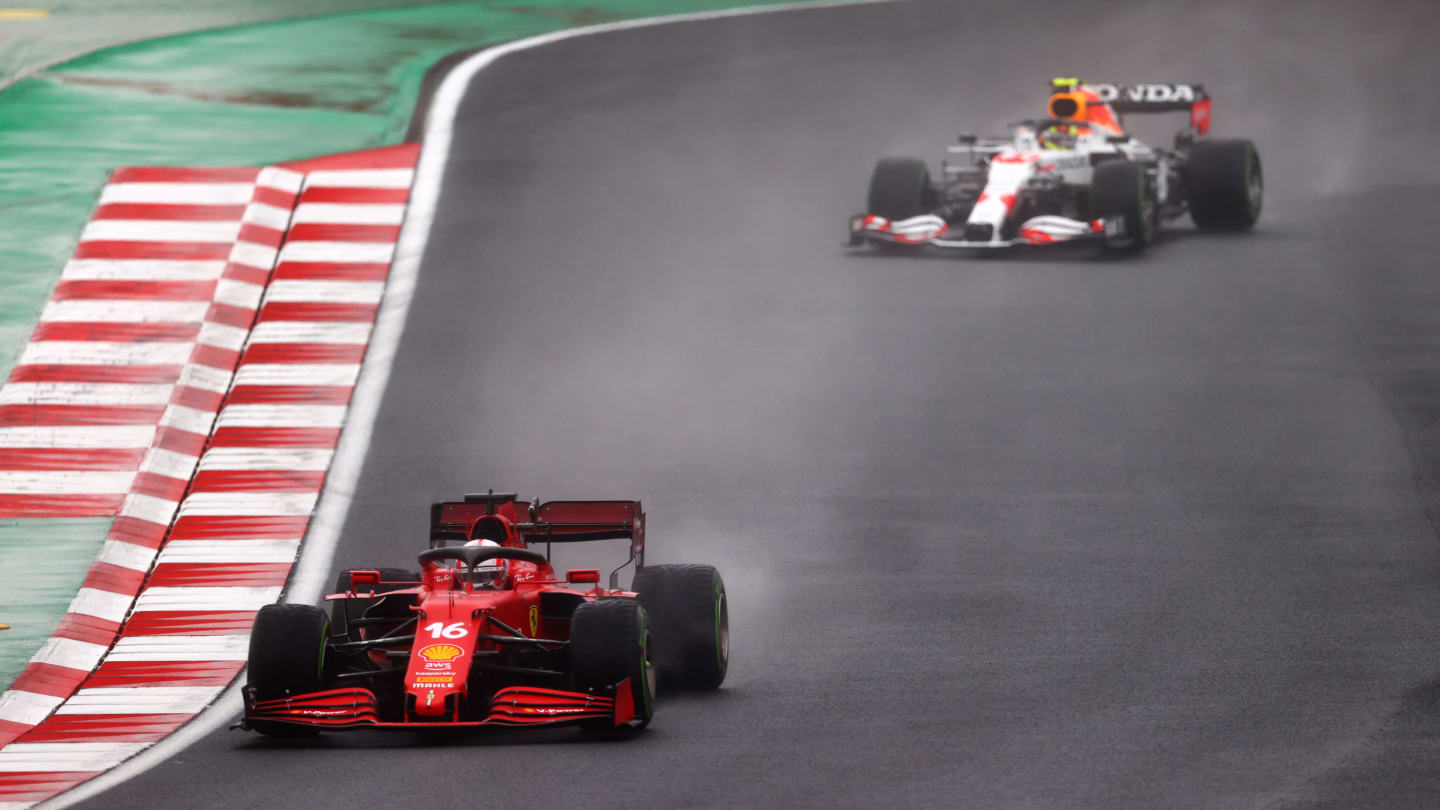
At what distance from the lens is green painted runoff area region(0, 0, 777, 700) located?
1691 centimetres

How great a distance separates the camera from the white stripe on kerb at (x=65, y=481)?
14.2 meters

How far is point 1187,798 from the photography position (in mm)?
8766

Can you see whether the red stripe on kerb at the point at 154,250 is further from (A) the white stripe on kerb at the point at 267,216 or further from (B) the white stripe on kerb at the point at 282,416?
(B) the white stripe on kerb at the point at 282,416

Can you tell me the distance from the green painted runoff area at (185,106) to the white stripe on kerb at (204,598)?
43cm

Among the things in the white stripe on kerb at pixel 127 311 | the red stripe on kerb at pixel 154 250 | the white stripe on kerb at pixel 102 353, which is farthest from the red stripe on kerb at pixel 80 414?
the red stripe on kerb at pixel 154 250

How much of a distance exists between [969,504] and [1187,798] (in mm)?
5441

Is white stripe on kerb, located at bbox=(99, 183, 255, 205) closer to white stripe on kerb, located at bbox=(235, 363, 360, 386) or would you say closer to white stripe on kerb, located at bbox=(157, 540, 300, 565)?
white stripe on kerb, located at bbox=(235, 363, 360, 386)

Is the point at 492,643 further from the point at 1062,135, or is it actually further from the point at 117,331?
the point at 1062,135

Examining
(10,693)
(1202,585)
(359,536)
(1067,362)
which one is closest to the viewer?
(10,693)

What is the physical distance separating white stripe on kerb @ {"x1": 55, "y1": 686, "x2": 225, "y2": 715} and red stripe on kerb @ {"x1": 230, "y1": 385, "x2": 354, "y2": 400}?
4438 millimetres

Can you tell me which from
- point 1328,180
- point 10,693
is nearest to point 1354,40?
point 1328,180

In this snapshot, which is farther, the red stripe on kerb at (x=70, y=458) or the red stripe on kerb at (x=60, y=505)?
the red stripe on kerb at (x=70, y=458)

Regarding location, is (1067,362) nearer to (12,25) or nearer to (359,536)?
(359,536)

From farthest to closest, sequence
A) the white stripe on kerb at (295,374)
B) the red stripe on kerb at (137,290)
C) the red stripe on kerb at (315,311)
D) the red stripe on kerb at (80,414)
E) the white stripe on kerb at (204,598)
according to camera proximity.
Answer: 1. the red stripe on kerb at (315,311)
2. the red stripe on kerb at (137,290)
3. the white stripe on kerb at (295,374)
4. the red stripe on kerb at (80,414)
5. the white stripe on kerb at (204,598)
